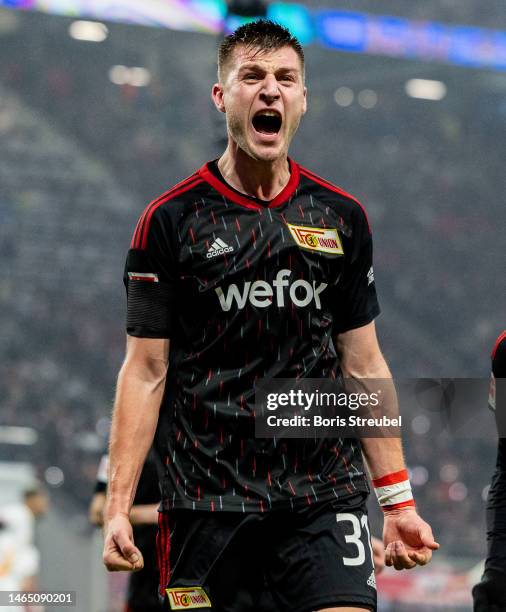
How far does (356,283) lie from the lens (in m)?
3.51

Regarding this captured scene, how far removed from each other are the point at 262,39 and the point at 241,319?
2.93 feet

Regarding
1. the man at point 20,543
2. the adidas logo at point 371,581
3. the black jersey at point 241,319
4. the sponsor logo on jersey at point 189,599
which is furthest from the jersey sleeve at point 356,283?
the man at point 20,543

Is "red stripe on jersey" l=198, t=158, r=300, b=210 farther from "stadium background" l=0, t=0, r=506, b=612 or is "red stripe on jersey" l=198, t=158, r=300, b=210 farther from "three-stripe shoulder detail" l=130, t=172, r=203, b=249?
"stadium background" l=0, t=0, r=506, b=612

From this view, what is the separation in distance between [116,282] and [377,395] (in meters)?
21.7

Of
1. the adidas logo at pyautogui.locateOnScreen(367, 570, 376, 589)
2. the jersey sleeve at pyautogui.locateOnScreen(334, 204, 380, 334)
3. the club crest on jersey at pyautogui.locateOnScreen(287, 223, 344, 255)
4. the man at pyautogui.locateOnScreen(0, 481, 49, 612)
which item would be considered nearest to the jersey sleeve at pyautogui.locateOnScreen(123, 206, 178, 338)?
the club crest on jersey at pyautogui.locateOnScreen(287, 223, 344, 255)

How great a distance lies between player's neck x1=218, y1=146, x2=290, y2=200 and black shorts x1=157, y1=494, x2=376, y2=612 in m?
1.00

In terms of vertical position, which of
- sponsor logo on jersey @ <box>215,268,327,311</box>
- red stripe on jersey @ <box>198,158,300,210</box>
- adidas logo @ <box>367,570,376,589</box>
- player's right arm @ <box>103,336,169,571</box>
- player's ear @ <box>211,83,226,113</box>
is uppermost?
player's ear @ <box>211,83,226,113</box>

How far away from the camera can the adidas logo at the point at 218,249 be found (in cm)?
335

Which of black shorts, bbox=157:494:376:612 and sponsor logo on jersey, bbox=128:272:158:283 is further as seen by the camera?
sponsor logo on jersey, bbox=128:272:158:283

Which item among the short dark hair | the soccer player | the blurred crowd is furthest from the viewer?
the blurred crowd

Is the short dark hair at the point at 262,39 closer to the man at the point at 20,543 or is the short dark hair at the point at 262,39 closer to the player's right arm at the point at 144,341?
the player's right arm at the point at 144,341

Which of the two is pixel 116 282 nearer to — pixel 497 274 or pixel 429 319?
pixel 429 319

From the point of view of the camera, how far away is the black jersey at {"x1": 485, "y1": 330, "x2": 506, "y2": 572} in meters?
4.41

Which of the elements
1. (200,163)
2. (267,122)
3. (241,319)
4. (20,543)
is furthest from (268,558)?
(200,163)
